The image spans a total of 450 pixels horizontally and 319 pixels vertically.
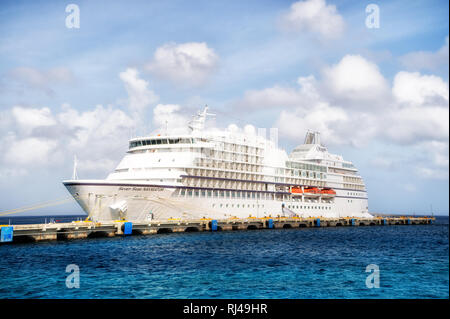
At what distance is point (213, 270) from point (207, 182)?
2989 centimetres

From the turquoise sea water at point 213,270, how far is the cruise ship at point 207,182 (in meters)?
7.78

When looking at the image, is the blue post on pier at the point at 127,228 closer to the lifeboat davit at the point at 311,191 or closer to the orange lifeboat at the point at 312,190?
the lifeboat davit at the point at 311,191

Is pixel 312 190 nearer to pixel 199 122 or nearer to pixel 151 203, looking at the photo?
pixel 199 122

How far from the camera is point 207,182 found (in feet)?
176

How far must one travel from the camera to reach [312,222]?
6769 centimetres

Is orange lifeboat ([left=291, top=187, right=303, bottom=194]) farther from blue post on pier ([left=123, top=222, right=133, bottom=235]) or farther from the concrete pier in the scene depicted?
blue post on pier ([left=123, top=222, right=133, bottom=235])

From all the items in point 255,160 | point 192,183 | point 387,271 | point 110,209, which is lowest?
point 387,271

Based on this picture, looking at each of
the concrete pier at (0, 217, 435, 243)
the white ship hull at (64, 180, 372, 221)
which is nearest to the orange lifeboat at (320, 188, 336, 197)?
the concrete pier at (0, 217, 435, 243)

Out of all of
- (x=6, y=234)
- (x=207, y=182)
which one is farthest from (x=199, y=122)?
(x=6, y=234)

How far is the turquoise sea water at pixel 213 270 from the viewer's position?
19.2m

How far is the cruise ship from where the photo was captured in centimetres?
4400
